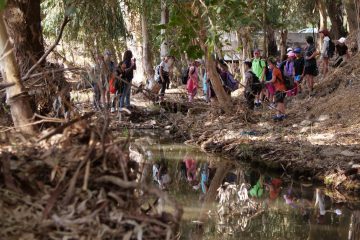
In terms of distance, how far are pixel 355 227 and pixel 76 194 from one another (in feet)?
19.5

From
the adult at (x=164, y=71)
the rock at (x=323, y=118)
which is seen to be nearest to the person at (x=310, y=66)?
A: the rock at (x=323, y=118)

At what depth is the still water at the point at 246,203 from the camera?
320 inches

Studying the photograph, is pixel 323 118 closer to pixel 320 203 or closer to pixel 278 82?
pixel 278 82

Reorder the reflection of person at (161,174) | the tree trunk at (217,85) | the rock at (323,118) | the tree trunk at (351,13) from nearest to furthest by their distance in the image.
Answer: the reflection of person at (161,174) → the rock at (323,118) → the tree trunk at (217,85) → the tree trunk at (351,13)

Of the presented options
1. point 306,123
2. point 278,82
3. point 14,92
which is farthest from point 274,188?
point 14,92

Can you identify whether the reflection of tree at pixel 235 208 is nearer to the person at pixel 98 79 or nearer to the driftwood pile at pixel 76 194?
the person at pixel 98 79

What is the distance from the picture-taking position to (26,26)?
948 centimetres

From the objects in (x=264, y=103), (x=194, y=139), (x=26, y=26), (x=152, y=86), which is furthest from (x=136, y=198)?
(x=152, y=86)

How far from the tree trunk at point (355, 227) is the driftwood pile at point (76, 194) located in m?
5.04

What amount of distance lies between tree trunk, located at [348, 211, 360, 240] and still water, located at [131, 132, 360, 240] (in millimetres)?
14

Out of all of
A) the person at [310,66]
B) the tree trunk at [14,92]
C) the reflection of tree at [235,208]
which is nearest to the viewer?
the tree trunk at [14,92]

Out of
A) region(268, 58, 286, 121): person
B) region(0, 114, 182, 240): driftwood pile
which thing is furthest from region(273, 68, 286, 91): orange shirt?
region(0, 114, 182, 240): driftwood pile

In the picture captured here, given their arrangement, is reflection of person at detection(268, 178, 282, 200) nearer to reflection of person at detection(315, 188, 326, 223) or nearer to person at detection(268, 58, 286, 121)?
reflection of person at detection(315, 188, 326, 223)

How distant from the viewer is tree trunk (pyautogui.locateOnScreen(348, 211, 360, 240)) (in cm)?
788
